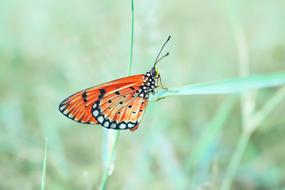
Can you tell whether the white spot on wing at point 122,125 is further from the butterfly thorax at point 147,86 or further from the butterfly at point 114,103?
the butterfly thorax at point 147,86

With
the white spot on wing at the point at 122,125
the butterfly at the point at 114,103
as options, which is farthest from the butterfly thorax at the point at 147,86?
the white spot on wing at the point at 122,125

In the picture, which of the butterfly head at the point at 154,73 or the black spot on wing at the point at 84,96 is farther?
the butterfly head at the point at 154,73

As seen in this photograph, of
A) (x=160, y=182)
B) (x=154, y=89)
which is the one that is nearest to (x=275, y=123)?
(x=160, y=182)

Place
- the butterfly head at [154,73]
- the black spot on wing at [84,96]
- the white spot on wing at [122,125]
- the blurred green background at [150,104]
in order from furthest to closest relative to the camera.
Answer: the blurred green background at [150,104]
the butterfly head at [154,73]
the black spot on wing at [84,96]
the white spot on wing at [122,125]

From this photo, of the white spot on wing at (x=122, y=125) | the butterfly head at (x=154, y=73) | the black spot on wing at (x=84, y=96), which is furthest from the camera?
the butterfly head at (x=154, y=73)

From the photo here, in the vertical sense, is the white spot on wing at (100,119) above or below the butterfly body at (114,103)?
below

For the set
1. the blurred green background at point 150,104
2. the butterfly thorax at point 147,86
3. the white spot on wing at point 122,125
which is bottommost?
the white spot on wing at point 122,125

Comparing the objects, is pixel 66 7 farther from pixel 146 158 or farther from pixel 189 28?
pixel 146 158

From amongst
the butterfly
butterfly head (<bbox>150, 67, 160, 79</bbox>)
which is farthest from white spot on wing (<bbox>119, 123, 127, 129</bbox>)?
butterfly head (<bbox>150, 67, 160, 79</bbox>)
